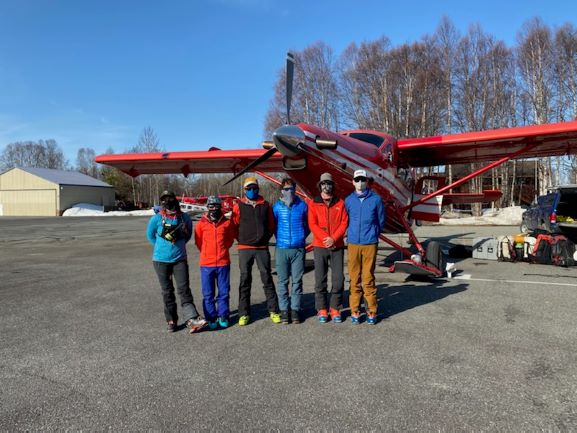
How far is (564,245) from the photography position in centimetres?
877

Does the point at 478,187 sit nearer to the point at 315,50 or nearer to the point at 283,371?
the point at 315,50

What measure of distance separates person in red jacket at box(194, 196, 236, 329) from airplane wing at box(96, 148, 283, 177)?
547cm

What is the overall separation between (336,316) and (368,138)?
166 inches

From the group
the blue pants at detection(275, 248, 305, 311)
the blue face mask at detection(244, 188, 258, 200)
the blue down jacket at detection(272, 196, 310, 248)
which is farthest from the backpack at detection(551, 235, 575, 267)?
the blue face mask at detection(244, 188, 258, 200)

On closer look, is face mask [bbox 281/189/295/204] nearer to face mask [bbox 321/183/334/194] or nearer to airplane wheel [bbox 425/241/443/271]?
face mask [bbox 321/183/334/194]

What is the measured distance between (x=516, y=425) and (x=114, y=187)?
2467 inches

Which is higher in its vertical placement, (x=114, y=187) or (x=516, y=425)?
(x=114, y=187)

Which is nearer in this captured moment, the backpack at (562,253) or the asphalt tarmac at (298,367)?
the asphalt tarmac at (298,367)

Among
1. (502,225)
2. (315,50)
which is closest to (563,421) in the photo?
(502,225)

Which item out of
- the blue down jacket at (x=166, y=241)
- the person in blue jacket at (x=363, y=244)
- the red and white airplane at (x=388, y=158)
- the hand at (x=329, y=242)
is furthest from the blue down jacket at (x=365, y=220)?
the blue down jacket at (x=166, y=241)

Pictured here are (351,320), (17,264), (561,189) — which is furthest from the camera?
(561,189)

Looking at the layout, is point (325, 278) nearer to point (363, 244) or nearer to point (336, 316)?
point (336, 316)

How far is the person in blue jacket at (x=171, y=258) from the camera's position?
14.0 feet

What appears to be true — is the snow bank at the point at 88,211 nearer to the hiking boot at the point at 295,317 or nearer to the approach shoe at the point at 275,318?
the approach shoe at the point at 275,318
